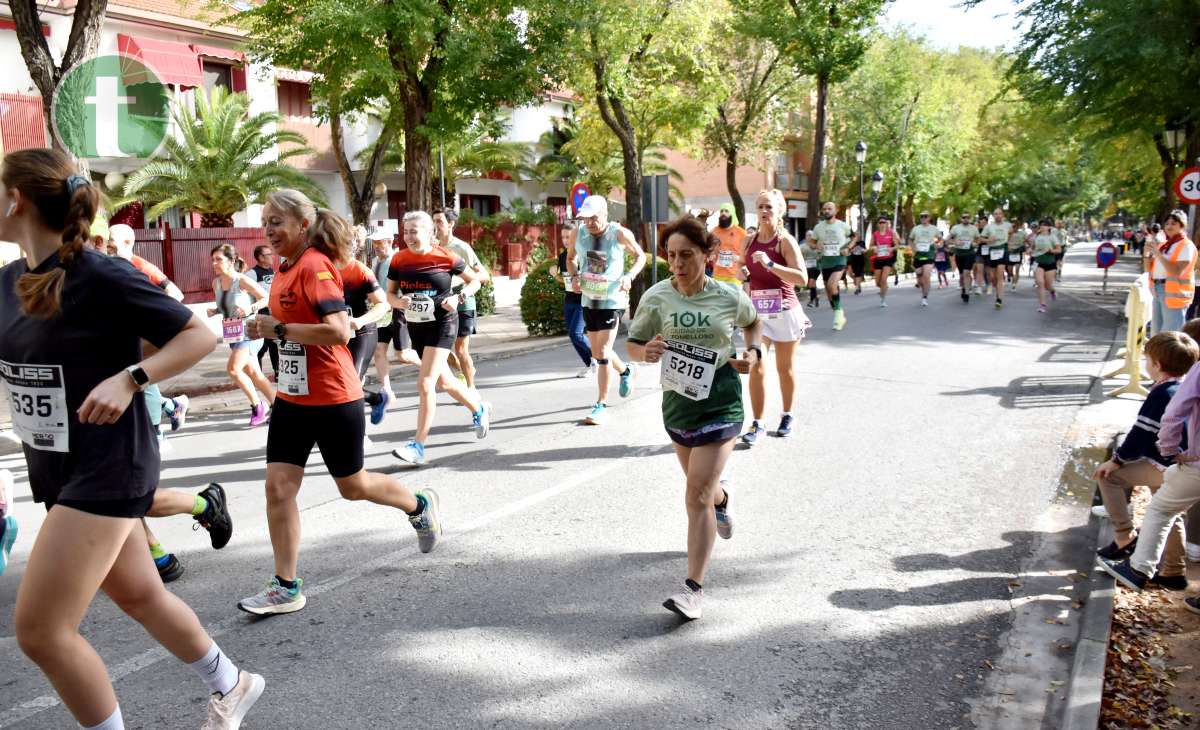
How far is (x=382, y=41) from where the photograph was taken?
14070 millimetres

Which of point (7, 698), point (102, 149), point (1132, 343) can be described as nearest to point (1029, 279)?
point (1132, 343)

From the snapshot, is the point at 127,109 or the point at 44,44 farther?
the point at 127,109

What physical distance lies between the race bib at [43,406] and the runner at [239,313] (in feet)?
19.9

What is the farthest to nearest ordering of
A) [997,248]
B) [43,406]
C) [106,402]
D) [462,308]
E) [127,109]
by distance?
[127,109] → [997,248] → [462,308] → [43,406] → [106,402]

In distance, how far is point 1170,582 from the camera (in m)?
4.73

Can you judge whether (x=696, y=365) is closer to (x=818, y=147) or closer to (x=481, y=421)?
(x=481, y=421)

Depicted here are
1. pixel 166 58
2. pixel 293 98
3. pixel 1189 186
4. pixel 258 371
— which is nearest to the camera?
pixel 258 371

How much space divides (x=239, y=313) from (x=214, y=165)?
19.0m

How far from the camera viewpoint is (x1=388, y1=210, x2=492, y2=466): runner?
7.20m

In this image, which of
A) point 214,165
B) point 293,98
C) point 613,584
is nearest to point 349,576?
point 613,584

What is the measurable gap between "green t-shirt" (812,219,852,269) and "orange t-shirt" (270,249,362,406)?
525 inches

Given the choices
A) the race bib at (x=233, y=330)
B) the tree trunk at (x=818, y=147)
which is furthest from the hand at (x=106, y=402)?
the tree trunk at (x=818, y=147)

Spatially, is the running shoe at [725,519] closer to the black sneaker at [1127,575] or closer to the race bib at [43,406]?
the black sneaker at [1127,575]

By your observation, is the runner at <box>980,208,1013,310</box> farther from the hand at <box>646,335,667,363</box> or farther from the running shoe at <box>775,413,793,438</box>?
the hand at <box>646,335,667,363</box>
